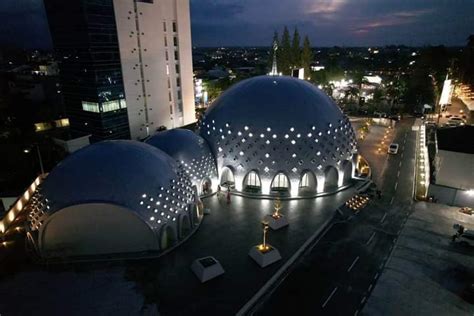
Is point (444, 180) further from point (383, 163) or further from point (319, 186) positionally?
point (319, 186)

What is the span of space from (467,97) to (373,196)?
67.1 meters

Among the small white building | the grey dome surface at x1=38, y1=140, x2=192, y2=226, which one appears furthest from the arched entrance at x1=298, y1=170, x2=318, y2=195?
the grey dome surface at x1=38, y1=140, x2=192, y2=226

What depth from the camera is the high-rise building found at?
140 ft

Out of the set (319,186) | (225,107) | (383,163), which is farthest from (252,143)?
(383,163)

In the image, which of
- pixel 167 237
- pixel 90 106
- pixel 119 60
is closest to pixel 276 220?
pixel 167 237

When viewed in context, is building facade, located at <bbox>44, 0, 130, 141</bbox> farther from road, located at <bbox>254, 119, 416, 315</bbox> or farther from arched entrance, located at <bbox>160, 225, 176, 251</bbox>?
road, located at <bbox>254, 119, 416, 315</bbox>

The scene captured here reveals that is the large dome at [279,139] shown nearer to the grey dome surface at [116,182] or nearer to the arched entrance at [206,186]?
the arched entrance at [206,186]

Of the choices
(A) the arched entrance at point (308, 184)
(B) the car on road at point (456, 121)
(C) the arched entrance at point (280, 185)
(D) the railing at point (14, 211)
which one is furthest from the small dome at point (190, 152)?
(B) the car on road at point (456, 121)

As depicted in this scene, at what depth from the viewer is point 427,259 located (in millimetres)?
20281

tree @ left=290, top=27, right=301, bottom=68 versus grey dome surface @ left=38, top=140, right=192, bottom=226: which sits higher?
tree @ left=290, top=27, right=301, bottom=68

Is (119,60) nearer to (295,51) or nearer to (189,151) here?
(189,151)

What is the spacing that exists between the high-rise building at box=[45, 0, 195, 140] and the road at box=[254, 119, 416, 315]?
124 feet

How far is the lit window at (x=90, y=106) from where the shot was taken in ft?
148

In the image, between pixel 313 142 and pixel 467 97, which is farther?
pixel 467 97
